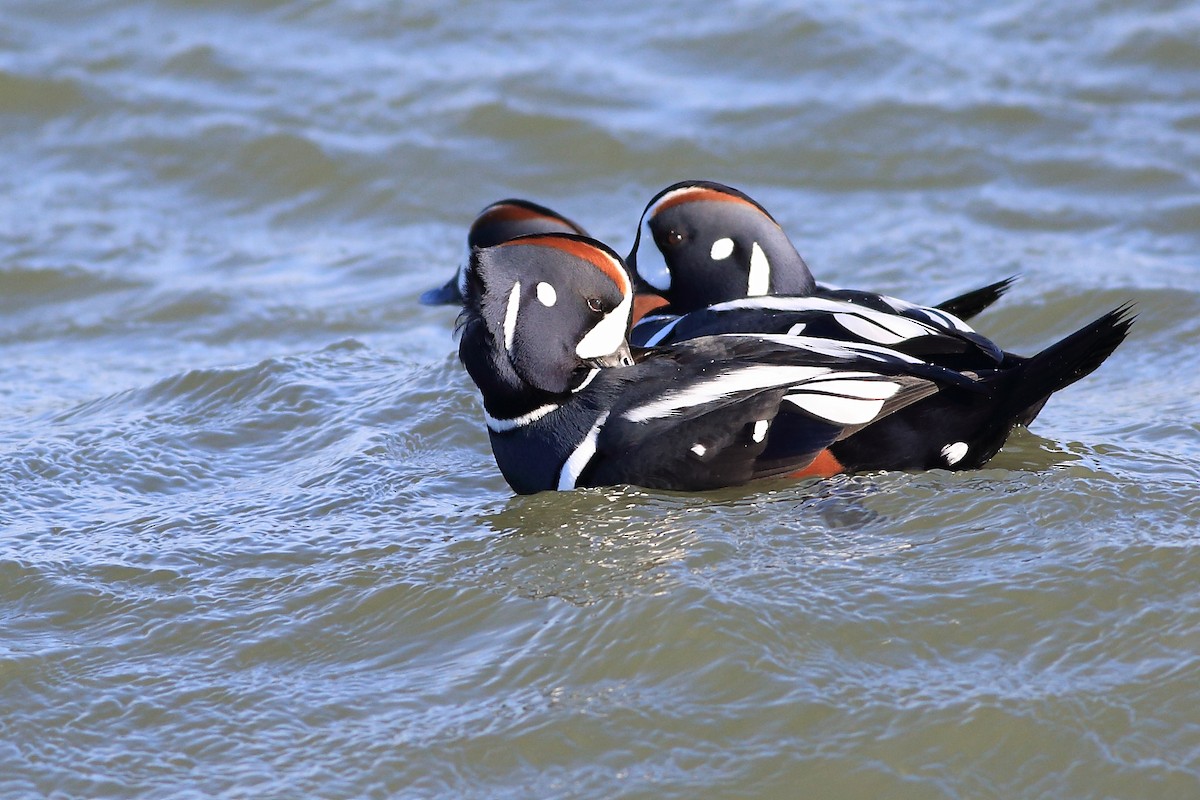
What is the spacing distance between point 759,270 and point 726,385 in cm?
187

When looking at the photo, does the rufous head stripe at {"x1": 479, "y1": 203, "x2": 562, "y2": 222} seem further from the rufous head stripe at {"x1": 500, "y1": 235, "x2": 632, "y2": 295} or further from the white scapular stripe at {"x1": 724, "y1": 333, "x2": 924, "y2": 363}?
the white scapular stripe at {"x1": 724, "y1": 333, "x2": 924, "y2": 363}

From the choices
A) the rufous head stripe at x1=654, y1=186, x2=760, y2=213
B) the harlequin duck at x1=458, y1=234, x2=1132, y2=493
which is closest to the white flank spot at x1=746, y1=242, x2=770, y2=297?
the rufous head stripe at x1=654, y1=186, x2=760, y2=213

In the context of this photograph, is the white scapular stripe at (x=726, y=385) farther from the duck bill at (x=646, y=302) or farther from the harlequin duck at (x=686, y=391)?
the duck bill at (x=646, y=302)

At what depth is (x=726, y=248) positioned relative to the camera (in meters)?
7.55

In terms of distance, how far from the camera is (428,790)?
172 inches

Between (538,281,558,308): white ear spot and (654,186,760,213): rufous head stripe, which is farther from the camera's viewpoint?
(654,186,760,213): rufous head stripe

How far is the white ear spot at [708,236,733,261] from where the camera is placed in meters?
7.54

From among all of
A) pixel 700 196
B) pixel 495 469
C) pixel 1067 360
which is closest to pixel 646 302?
pixel 700 196

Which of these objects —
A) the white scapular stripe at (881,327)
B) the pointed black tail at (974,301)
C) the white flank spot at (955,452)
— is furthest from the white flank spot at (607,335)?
the pointed black tail at (974,301)

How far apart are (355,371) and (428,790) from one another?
4.33 meters

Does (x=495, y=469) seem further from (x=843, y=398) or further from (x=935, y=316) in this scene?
(x=935, y=316)

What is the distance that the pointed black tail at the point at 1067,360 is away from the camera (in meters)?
5.77

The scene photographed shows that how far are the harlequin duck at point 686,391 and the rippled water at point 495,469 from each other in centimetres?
15

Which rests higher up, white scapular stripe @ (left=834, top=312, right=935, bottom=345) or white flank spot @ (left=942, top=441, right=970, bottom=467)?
white scapular stripe @ (left=834, top=312, right=935, bottom=345)
